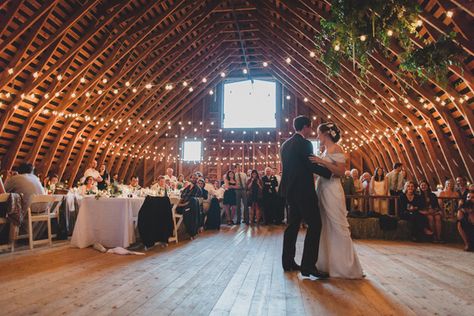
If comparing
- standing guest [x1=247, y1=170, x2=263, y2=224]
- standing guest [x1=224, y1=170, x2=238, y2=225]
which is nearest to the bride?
standing guest [x1=247, y1=170, x2=263, y2=224]

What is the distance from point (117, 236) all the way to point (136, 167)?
13286mm

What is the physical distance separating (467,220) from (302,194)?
3.83 meters

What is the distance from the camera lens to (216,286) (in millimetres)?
2787

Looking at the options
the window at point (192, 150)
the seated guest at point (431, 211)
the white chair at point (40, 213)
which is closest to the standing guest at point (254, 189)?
the seated guest at point (431, 211)

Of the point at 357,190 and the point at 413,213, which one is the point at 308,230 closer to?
the point at 413,213

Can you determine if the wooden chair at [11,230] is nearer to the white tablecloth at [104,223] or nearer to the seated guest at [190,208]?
the white tablecloth at [104,223]

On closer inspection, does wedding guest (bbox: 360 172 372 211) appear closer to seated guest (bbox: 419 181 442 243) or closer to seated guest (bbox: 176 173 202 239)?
seated guest (bbox: 419 181 442 243)

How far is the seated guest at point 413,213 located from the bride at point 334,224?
3931mm

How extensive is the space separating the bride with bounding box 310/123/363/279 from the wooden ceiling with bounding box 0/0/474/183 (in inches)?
154

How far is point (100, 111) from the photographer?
40.8ft

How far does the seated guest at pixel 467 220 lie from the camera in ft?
17.8

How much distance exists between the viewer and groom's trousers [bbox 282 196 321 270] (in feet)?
10.4

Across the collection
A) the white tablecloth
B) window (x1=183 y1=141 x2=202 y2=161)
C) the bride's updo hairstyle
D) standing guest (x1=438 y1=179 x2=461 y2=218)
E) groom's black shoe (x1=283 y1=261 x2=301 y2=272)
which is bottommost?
groom's black shoe (x1=283 y1=261 x2=301 y2=272)

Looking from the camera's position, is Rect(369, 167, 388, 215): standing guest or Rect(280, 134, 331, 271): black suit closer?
Rect(280, 134, 331, 271): black suit
